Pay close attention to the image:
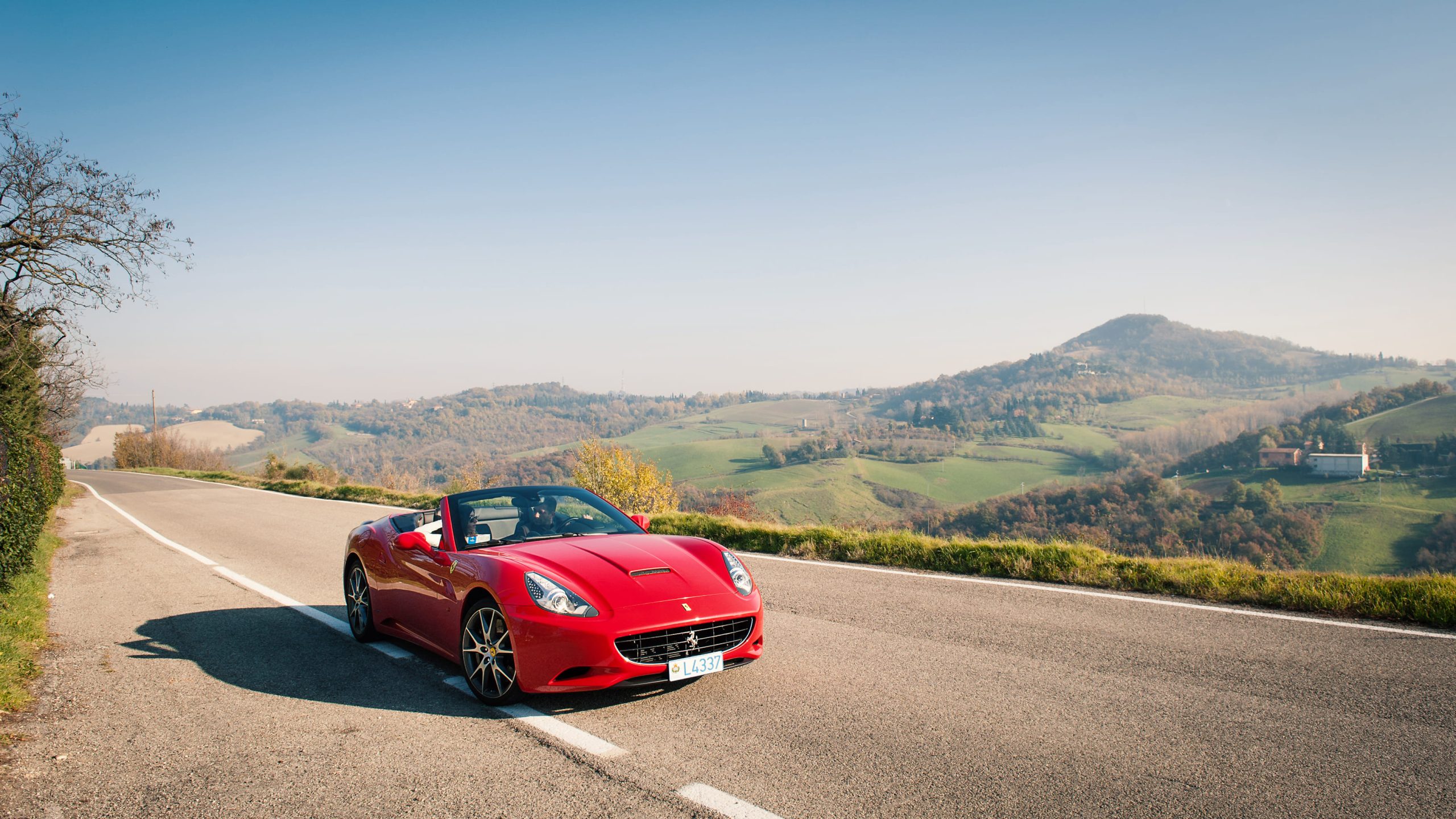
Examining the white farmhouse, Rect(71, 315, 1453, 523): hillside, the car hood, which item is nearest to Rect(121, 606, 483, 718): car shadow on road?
the car hood

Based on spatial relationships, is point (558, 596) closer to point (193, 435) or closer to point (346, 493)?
point (346, 493)

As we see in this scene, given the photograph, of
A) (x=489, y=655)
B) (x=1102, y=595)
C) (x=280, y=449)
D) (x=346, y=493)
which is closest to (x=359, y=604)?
(x=489, y=655)

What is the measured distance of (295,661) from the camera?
5906 mm

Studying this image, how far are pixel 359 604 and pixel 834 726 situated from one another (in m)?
4.46

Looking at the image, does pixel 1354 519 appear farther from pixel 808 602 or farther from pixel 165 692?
pixel 165 692

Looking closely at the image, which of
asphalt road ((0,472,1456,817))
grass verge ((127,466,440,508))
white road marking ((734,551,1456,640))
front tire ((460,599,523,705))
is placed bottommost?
grass verge ((127,466,440,508))

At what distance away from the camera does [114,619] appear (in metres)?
7.63

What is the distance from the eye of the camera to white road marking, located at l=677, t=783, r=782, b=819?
3123 mm

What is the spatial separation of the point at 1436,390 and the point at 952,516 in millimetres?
101159

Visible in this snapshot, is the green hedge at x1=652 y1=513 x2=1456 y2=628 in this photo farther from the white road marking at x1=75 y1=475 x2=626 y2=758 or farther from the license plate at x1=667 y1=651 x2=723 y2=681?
the white road marking at x1=75 y1=475 x2=626 y2=758

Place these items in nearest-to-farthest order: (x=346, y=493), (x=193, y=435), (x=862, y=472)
Result: (x=346, y=493), (x=193, y=435), (x=862, y=472)

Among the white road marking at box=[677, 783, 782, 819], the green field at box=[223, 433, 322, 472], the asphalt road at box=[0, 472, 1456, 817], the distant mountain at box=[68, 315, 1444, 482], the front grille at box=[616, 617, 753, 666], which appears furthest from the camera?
the distant mountain at box=[68, 315, 1444, 482]

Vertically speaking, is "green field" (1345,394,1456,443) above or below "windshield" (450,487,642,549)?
below

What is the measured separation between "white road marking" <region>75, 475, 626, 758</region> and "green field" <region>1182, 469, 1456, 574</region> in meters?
72.8
